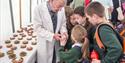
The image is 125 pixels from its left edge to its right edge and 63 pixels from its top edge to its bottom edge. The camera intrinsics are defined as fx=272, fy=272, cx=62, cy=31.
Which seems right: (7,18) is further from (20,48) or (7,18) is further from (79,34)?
(79,34)

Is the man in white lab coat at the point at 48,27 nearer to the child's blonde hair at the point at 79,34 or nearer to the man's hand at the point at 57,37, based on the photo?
the man's hand at the point at 57,37

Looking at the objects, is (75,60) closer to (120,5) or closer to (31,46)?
(31,46)

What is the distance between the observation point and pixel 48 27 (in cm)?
275

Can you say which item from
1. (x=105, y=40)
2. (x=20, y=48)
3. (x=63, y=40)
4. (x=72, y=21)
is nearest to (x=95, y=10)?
(x=105, y=40)

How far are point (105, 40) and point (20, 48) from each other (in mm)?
1322

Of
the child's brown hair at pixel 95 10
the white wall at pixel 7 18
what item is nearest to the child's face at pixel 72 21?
the child's brown hair at pixel 95 10

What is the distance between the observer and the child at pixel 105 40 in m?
1.97

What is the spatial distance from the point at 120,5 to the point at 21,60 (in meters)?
2.47

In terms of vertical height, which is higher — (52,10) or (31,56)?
(52,10)

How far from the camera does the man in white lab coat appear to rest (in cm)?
267

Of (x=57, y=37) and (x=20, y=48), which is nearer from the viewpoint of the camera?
(x=57, y=37)

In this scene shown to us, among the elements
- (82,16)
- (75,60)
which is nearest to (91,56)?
(75,60)

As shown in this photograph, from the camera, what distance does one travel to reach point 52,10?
8.81 feet

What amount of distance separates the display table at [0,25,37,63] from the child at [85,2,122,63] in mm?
867
